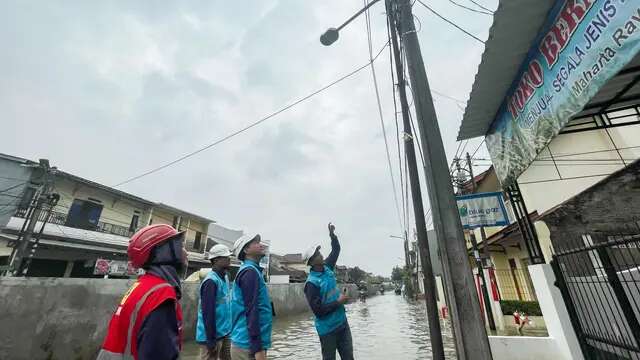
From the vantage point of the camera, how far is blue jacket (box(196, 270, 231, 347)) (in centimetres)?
366

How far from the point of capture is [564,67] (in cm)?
283

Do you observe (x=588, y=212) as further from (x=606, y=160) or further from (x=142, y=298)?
(x=142, y=298)

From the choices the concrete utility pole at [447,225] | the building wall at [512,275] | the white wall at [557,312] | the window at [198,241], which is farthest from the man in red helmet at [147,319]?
the window at [198,241]

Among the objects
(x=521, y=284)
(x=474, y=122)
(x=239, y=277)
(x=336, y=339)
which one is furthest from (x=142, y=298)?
(x=521, y=284)

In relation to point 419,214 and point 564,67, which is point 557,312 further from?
point 564,67

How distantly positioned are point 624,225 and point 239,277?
8.69m

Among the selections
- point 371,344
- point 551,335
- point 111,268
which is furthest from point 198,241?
point 551,335

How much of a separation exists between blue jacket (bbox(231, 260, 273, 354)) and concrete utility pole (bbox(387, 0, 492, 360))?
182cm

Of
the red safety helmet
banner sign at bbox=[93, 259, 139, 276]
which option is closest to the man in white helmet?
the red safety helmet

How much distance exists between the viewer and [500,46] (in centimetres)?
328

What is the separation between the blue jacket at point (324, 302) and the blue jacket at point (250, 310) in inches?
24.5

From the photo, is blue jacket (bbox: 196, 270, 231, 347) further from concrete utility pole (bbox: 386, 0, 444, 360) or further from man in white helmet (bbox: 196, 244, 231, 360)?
concrete utility pole (bbox: 386, 0, 444, 360)

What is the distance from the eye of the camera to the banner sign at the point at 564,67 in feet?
7.30

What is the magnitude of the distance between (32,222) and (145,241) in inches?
409
